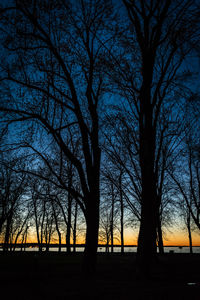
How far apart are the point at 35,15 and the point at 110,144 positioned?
280 inches

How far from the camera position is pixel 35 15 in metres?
9.21

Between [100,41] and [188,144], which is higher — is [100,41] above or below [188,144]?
above

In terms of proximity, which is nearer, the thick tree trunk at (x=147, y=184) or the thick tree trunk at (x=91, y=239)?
the thick tree trunk at (x=147, y=184)

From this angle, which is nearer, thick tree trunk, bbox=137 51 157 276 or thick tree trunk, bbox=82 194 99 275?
thick tree trunk, bbox=137 51 157 276

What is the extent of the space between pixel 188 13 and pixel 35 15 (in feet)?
18.9

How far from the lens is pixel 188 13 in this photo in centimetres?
790

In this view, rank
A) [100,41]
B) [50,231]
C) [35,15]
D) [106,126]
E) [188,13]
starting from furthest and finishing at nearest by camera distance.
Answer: [50,231] → [106,126] → [100,41] → [35,15] → [188,13]

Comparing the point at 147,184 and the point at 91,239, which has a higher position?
the point at 147,184

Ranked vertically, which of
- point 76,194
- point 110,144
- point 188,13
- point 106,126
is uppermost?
point 188,13

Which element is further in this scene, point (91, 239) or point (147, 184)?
point (91, 239)

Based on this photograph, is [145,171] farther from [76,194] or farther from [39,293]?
[39,293]

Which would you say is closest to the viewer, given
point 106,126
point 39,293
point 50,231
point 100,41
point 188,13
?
point 39,293

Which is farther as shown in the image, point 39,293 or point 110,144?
point 110,144

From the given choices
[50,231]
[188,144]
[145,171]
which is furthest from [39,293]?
[50,231]
